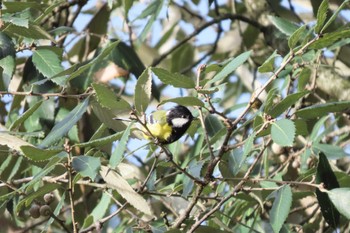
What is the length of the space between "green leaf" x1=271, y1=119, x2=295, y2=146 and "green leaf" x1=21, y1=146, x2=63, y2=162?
34 cm

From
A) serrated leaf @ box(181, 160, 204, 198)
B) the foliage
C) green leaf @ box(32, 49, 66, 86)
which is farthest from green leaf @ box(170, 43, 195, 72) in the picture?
serrated leaf @ box(181, 160, 204, 198)

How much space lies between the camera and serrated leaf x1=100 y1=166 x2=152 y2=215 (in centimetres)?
138

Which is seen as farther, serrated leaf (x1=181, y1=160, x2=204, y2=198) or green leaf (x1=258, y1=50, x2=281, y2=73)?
serrated leaf (x1=181, y1=160, x2=204, y2=198)

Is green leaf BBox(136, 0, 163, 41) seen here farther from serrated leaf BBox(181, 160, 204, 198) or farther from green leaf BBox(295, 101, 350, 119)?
green leaf BBox(295, 101, 350, 119)

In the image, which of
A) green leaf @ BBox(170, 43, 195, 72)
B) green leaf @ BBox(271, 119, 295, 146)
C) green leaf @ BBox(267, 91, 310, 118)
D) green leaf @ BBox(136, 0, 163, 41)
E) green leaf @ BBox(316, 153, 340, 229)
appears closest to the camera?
green leaf @ BBox(271, 119, 295, 146)

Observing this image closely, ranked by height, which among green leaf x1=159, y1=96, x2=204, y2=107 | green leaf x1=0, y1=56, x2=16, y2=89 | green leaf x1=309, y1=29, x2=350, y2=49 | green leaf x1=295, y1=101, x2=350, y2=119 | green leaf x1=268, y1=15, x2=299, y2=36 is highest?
green leaf x1=309, y1=29, x2=350, y2=49

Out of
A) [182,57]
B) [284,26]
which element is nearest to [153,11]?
[284,26]

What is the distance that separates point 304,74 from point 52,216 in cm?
57

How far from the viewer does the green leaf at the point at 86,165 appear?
124 centimetres

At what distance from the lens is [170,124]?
1340 mm

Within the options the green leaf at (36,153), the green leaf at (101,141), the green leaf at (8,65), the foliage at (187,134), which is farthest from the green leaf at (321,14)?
the green leaf at (8,65)

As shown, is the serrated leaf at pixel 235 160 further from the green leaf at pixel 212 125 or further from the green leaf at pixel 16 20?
the green leaf at pixel 16 20

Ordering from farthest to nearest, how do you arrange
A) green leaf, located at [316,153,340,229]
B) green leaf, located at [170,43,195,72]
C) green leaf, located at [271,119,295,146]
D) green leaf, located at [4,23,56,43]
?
green leaf, located at [170,43,195,72] → green leaf, located at [4,23,56,43] → green leaf, located at [316,153,340,229] → green leaf, located at [271,119,295,146]

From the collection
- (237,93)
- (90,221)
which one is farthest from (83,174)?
(237,93)
